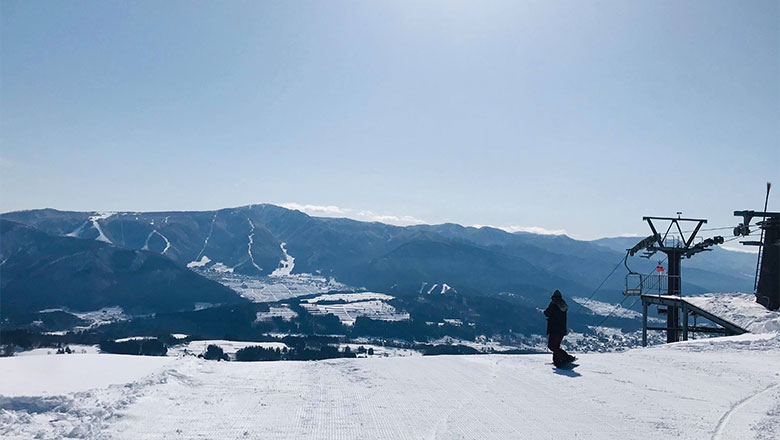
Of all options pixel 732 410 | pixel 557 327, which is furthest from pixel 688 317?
pixel 732 410

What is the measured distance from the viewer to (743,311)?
24.5 m

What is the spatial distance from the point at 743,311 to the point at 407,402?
904 inches

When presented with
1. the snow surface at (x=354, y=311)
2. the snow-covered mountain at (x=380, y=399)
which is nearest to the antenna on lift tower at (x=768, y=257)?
the snow-covered mountain at (x=380, y=399)

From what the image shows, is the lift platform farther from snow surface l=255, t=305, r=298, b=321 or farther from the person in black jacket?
snow surface l=255, t=305, r=298, b=321

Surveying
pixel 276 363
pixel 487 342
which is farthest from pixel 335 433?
pixel 487 342

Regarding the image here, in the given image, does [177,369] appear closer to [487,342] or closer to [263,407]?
[263,407]

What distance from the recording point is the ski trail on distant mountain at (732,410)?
7.44 meters

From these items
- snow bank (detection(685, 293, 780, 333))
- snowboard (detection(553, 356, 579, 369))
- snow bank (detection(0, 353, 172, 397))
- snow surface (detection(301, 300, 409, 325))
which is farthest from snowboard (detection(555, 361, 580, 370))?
snow surface (detection(301, 300, 409, 325))

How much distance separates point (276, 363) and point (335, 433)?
6112mm

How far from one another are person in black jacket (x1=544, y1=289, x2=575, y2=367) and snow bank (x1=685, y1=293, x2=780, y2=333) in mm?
13234

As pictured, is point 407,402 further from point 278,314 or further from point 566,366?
point 278,314

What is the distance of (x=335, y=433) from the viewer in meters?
7.41

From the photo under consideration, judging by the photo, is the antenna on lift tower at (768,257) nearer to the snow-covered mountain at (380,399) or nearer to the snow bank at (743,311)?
the snow bank at (743,311)

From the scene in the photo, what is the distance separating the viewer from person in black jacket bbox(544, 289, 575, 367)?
42.1 ft
